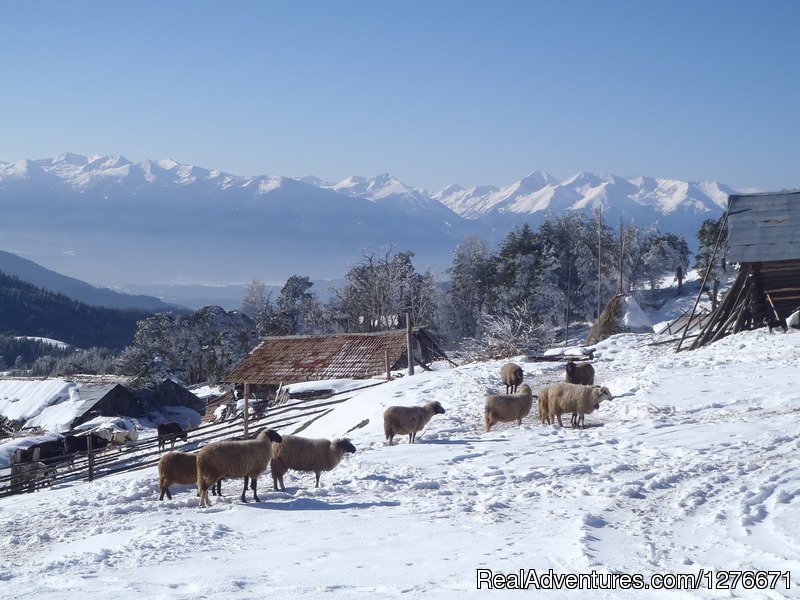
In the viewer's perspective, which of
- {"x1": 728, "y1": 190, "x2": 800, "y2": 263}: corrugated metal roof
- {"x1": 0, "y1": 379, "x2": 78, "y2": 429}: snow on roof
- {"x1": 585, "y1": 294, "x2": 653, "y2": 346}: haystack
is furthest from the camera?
{"x1": 0, "y1": 379, "x2": 78, "y2": 429}: snow on roof

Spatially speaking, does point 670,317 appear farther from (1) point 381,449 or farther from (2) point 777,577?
(2) point 777,577

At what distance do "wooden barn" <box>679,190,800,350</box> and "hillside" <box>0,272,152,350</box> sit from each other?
141292 mm

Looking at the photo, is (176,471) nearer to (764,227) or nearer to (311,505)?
(311,505)

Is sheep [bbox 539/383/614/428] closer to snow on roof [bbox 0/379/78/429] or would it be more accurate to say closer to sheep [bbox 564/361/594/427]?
sheep [bbox 564/361/594/427]

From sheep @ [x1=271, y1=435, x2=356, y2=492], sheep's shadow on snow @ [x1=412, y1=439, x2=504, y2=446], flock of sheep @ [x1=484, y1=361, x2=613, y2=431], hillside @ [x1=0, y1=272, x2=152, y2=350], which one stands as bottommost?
sheep's shadow on snow @ [x1=412, y1=439, x2=504, y2=446]

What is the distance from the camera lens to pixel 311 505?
1279 centimetres

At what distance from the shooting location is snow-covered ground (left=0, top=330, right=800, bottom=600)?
8.56 m

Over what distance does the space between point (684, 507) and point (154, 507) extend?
353 inches

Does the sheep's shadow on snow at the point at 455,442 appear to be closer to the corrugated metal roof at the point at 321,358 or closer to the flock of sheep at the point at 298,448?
the flock of sheep at the point at 298,448

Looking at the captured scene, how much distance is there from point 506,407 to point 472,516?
7.33 m

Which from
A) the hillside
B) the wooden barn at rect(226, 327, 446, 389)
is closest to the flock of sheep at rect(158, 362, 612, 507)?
the wooden barn at rect(226, 327, 446, 389)

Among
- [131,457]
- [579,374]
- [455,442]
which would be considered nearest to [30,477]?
[131,457]

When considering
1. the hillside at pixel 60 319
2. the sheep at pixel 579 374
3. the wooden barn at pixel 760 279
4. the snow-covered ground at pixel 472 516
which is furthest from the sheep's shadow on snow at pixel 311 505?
the hillside at pixel 60 319

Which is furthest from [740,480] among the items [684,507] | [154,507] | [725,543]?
[154,507]
